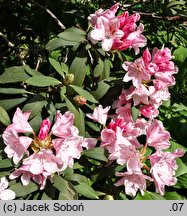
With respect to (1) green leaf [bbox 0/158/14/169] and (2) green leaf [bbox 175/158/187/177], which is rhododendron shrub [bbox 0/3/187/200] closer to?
(1) green leaf [bbox 0/158/14/169]

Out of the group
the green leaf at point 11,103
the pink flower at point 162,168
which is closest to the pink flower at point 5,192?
the green leaf at point 11,103

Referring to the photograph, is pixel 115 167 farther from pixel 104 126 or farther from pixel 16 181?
pixel 16 181

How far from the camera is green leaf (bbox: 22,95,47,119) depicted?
1735mm

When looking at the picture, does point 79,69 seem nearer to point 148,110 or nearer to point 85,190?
point 148,110

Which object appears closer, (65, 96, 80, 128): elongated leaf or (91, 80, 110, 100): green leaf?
(65, 96, 80, 128): elongated leaf

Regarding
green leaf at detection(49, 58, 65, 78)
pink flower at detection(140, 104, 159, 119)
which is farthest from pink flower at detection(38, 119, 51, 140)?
pink flower at detection(140, 104, 159, 119)

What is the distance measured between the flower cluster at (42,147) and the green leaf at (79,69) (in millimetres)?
208

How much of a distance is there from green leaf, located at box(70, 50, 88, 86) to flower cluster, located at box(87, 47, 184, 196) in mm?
135

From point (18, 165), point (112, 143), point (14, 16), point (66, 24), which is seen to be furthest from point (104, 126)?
point (14, 16)

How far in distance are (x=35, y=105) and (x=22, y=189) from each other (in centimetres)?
32

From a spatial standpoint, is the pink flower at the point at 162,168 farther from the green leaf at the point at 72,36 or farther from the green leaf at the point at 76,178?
the green leaf at the point at 72,36

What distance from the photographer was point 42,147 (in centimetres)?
163

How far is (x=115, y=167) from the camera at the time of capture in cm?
184

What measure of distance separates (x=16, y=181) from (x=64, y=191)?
0.63 feet
